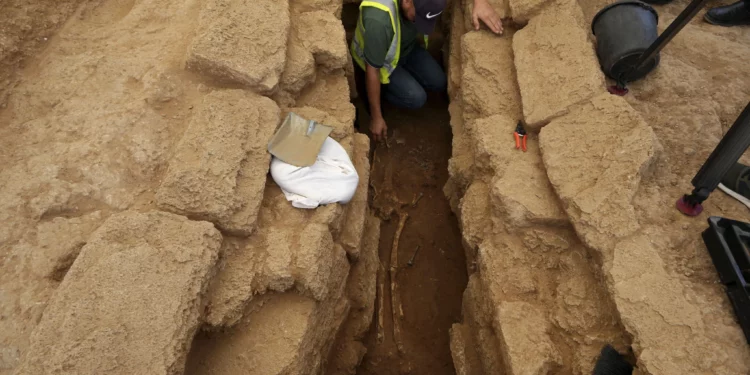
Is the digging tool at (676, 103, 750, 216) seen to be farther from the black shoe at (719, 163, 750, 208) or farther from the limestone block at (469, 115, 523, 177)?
the limestone block at (469, 115, 523, 177)

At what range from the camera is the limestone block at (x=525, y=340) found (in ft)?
7.27

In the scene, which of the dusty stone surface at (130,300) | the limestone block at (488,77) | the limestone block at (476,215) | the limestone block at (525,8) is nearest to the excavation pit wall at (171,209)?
the dusty stone surface at (130,300)

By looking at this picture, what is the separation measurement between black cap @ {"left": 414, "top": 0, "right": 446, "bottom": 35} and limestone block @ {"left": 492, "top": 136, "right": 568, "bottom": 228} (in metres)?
1.68

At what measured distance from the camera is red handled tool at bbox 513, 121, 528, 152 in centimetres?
282

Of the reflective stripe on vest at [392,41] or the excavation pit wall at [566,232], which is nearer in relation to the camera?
the excavation pit wall at [566,232]

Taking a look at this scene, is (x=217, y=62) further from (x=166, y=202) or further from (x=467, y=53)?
(x=467, y=53)

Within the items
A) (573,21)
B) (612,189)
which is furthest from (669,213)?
(573,21)

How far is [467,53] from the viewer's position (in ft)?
11.6

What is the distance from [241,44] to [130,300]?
1.49 meters

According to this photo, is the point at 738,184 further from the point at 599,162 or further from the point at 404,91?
the point at 404,91

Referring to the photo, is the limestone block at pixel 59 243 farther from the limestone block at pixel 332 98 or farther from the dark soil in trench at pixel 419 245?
the dark soil in trench at pixel 419 245

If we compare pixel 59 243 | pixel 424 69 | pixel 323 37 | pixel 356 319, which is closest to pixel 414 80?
pixel 424 69

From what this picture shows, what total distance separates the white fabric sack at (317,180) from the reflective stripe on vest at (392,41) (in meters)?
1.49

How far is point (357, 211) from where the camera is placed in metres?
2.85
